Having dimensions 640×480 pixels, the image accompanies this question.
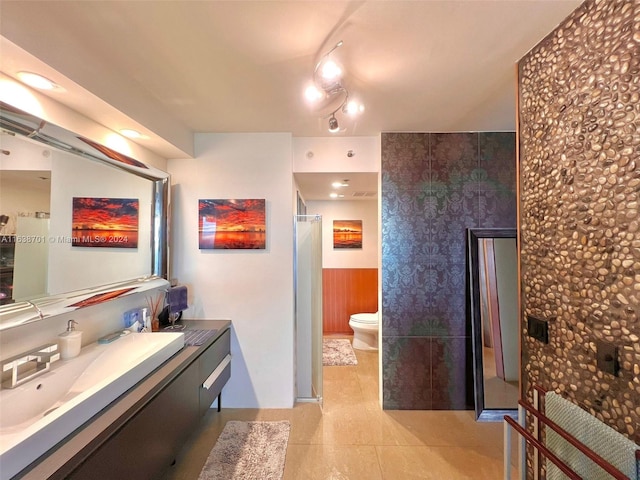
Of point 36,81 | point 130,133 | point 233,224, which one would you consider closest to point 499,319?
point 233,224

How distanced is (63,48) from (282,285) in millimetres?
1972

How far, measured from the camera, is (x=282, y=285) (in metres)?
2.46

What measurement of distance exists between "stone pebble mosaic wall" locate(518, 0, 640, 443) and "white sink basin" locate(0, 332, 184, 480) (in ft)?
6.60

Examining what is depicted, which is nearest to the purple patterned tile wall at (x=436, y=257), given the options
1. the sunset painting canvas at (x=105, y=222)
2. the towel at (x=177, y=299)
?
the towel at (x=177, y=299)

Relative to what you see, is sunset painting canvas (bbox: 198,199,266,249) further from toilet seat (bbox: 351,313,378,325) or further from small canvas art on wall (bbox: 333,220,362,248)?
small canvas art on wall (bbox: 333,220,362,248)

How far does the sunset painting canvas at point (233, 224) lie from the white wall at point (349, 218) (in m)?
2.04

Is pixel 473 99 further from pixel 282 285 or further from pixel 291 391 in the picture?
pixel 291 391

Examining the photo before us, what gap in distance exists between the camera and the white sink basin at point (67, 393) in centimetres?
85

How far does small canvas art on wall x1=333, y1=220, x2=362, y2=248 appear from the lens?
14.6 ft

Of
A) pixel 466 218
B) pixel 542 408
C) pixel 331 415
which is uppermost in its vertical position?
pixel 466 218

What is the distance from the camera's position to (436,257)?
2445 mm

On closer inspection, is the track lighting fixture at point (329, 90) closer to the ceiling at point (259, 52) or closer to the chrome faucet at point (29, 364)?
the ceiling at point (259, 52)

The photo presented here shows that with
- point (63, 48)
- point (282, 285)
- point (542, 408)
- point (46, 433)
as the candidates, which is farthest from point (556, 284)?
point (63, 48)

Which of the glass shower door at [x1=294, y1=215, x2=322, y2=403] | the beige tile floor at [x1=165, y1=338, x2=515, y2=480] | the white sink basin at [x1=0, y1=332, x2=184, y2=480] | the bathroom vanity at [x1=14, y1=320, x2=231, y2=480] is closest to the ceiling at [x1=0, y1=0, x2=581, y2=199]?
the glass shower door at [x1=294, y1=215, x2=322, y2=403]
